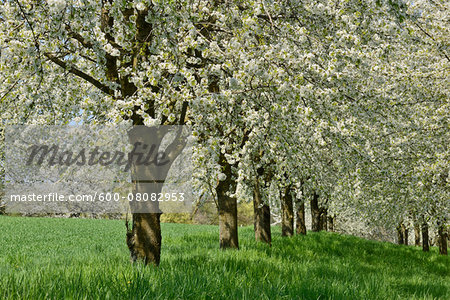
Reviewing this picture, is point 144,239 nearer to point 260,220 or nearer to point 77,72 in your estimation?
point 77,72

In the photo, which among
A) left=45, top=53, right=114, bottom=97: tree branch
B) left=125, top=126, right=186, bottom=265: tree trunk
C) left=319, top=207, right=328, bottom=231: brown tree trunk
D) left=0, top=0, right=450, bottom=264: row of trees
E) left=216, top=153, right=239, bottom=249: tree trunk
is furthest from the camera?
left=319, top=207, right=328, bottom=231: brown tree trunk

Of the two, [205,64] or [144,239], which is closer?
[144,239]

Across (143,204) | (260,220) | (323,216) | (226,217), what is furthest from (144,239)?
(323,216)

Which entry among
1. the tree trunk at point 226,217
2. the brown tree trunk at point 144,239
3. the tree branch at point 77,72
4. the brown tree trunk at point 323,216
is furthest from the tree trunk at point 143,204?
the brown tree trunk at point 323,216

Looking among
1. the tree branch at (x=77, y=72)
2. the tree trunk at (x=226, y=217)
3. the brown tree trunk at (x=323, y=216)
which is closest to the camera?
the tree branch at (x=77, y=72)

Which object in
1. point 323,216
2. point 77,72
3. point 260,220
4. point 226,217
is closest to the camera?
point 77,72

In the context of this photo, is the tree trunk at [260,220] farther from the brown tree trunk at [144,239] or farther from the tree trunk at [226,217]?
the brown tree trunk at [144,239]

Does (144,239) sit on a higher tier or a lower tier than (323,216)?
higher

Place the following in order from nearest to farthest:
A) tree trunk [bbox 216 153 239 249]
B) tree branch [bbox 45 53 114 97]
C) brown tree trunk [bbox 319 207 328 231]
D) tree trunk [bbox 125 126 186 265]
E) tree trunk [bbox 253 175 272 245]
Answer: tree branch [bbox 45 53 114 97] → tree trunk [bbox 125 126 186 265] → tree trunk [bbox 216 153 239 249] → tree trunk [bbox 253 175 272 245] → brown tree trunk [bbox 319 207 328 231]

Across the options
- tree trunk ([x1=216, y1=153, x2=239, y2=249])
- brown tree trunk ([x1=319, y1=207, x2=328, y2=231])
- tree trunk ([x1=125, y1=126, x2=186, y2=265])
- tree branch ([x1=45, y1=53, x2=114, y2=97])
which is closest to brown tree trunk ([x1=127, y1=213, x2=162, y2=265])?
tree trunk ([x1=125, y1=126, x2=186, y2=265])

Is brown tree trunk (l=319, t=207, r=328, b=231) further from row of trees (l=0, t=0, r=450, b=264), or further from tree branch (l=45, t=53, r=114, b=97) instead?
tree branch (l=45, t=53, r=114, b=97)

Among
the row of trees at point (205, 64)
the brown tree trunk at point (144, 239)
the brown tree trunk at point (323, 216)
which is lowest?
the brown tree trunk at point (323, 216)

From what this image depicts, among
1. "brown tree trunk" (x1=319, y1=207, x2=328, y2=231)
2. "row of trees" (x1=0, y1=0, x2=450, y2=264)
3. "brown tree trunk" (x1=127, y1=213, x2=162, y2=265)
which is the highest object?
"row of trees" (x1=0, y1=0, x2=450, y2=264)

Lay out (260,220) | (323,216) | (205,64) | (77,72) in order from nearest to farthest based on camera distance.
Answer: (77,72)
(205,64)
(260,220)
(323,216)
